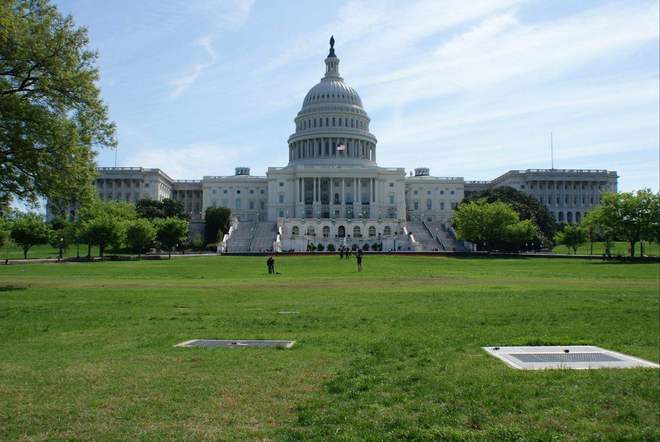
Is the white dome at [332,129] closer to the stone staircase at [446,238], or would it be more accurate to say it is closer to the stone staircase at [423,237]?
the stone staircase at [423,237]

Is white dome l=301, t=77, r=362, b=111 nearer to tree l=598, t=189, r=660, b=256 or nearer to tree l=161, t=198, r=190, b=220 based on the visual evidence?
tree l=161, t=198, r=190, b=220

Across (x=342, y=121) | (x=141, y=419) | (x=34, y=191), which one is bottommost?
(x=141, y=419)

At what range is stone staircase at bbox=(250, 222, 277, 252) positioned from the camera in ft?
364

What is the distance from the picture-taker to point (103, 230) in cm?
7456

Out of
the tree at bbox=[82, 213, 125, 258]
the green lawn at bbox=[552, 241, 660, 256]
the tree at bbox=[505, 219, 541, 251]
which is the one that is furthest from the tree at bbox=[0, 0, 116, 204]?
the green lawn at bbox=[552, 241, 660, 256]

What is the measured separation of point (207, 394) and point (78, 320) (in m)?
9.85

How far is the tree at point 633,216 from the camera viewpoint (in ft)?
256

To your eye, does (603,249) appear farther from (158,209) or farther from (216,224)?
(158,209)

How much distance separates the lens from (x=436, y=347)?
42.4 ft

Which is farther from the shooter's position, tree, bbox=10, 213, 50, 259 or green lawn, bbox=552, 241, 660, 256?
green lawn, bbox=552, 241, 660, 256

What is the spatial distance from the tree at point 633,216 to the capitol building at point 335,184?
57.6m

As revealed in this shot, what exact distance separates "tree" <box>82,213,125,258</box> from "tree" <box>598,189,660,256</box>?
210 feet

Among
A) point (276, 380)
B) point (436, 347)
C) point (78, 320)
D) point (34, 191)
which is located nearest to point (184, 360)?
point (276, 380)

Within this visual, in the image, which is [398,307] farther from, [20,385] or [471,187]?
[471,187]
